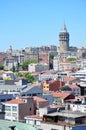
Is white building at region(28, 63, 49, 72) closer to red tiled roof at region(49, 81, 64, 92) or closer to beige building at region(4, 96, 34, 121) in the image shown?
red tiled roof at region(49, 81, 64, 92)

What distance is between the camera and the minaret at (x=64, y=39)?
68.1 meters

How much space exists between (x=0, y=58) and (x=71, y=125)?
156ft

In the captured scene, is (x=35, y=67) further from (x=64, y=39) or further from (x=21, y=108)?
(x=21, y=108)

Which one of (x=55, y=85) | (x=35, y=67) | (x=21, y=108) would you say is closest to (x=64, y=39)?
(x=35, y=67)

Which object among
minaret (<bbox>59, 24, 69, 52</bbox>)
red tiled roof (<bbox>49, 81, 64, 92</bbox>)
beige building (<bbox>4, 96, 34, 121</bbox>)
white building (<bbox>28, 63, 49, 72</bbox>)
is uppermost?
minaret (<bbox>59, 24, 69, 52</bbox>)

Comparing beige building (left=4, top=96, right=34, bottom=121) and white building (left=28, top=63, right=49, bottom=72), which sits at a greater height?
white building (left=28, top=63, right=49, bottom=72)

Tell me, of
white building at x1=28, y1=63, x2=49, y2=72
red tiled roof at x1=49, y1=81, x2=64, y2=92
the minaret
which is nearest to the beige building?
red tiled roof at x1=49, y1=81, x2=64, y2=92

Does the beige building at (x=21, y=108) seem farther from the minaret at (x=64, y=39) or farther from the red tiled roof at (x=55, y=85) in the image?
the minaret at (x=64, y=39)

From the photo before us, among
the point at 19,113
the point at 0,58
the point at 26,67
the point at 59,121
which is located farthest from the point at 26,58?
the point at 59,121

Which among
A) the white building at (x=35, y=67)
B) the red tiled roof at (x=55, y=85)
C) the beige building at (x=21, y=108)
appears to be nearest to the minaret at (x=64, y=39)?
the white building at (x=35, y=67)

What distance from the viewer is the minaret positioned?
68.1 m

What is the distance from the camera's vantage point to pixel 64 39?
68.7 metres

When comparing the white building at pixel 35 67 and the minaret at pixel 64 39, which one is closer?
the white building at pixel 35 67

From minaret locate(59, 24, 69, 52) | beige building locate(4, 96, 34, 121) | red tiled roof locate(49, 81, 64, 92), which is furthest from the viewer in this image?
minaret locate(59, 24, 69, 52)
